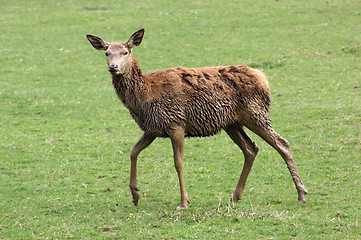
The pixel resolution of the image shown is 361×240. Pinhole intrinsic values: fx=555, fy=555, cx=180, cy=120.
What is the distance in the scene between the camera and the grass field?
8750 millimetres

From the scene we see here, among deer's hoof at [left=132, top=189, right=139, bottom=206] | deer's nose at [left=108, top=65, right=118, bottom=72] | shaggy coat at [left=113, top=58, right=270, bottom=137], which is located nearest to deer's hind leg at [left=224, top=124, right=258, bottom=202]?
shaggy coat at [left=113, top=58, right=270, bottom=137]

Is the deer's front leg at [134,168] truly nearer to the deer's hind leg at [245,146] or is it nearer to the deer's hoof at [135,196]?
the deer's hoof at [135,196]

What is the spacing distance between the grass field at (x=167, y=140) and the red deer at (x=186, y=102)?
849 mm

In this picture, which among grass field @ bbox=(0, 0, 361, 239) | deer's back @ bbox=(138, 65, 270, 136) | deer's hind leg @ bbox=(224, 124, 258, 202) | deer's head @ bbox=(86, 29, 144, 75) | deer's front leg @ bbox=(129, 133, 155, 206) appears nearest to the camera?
grass field @ bbox=(0, 0, 361, 239)

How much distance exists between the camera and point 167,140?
13.9m

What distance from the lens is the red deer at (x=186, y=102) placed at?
30.3 ft

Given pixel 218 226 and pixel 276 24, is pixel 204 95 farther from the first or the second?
pixel 276 24

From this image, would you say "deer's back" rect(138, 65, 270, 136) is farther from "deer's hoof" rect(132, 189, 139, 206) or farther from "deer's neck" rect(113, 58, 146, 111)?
"deer's hoof" rect(132, 189, 139, 206)

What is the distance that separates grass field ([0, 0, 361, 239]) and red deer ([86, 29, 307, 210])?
2.79ft

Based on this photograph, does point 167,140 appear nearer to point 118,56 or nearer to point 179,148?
point 179,148

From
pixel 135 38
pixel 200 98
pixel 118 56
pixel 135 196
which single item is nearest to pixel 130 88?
pixel 118 56

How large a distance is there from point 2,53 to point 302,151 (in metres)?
13.7

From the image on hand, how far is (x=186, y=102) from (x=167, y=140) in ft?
15.2

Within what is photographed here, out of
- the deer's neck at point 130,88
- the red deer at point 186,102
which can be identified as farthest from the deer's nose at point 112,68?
the deer's neck at point 130,88
